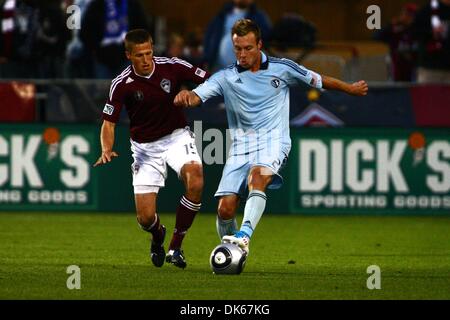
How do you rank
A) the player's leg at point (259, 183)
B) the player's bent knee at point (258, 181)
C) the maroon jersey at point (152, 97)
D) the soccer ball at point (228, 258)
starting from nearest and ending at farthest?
the soccer ball at point (228, 258), the player's leg at point (259, 183), the player's bent knee at point (258, 181), the maroon jersey at point (152, 97)

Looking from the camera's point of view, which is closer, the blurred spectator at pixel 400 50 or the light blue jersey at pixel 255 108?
the light blue jersey at pixel 255 108

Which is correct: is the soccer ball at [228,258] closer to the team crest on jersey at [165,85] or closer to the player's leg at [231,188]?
the player's leg at [231,188]

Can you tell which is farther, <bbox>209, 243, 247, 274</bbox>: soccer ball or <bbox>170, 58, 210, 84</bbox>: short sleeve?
<bbox>170, 58, 210, 84</bbox>: short sleeve

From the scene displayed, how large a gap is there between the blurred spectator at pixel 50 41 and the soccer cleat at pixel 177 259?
763 centimetres

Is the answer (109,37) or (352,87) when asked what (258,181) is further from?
(109,37)

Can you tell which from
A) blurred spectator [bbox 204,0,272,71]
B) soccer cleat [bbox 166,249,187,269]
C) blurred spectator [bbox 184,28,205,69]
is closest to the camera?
soccer cleat [bbox 166,249,187,269]

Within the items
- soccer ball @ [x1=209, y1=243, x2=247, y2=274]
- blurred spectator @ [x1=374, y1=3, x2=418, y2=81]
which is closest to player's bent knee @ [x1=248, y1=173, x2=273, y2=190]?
soccer ball @ [x1=209, y1=243, x2=247, y2=274]

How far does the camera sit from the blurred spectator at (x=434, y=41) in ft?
56.9

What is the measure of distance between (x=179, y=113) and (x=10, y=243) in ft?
9.07

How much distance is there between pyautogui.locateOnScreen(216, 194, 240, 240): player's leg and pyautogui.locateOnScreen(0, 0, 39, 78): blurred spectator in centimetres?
798

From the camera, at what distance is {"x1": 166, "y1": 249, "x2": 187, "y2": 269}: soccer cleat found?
10.5 meters

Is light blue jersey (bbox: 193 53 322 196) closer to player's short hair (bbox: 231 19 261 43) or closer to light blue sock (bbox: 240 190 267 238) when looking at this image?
light blue sock (bbox: 240 190 267 238)

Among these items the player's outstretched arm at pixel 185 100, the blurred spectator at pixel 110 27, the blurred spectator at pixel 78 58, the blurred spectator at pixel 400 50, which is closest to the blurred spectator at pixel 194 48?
the blurred spectator at pixel 110 27

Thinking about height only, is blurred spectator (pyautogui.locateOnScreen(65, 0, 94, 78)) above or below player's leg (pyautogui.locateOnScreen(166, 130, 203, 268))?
above
